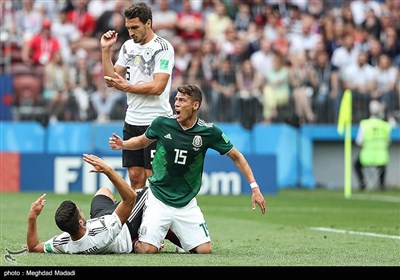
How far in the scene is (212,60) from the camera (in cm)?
2648

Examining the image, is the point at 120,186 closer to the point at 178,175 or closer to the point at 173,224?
the point at 178,175

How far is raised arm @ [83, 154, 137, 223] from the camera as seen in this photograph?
10.4 metres

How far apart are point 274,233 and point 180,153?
3.57 metres

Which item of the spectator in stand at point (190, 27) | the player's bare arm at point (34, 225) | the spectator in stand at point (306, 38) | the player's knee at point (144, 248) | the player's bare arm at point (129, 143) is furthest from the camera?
the spectator in stand at point (306, 38)

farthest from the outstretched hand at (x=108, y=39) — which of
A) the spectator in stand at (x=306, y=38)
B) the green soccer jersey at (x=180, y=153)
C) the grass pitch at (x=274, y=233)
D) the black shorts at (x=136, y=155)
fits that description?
the spectator in stand at (x=306, y=38)

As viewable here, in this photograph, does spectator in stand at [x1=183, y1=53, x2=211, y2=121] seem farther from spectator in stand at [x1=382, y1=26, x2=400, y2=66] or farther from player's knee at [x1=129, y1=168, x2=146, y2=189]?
player's knee at [x1=129, y1=168, x2=146, y2=189]

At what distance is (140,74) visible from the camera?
42.8ft

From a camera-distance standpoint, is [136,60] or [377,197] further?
[377,197]

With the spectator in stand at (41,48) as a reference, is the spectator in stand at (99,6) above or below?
above

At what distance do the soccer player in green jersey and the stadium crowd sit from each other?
13.0m

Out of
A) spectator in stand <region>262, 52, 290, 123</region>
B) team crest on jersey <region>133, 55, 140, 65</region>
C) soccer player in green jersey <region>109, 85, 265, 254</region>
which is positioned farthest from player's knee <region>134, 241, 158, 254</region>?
spectator in stand <region>262, 52, 290, 123</region>

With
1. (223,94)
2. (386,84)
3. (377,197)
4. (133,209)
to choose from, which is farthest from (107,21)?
(133,209)

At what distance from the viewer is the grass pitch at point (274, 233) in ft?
34.3

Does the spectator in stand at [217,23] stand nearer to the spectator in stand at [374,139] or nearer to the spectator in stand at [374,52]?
A: the spectator in stand at [374,52]
